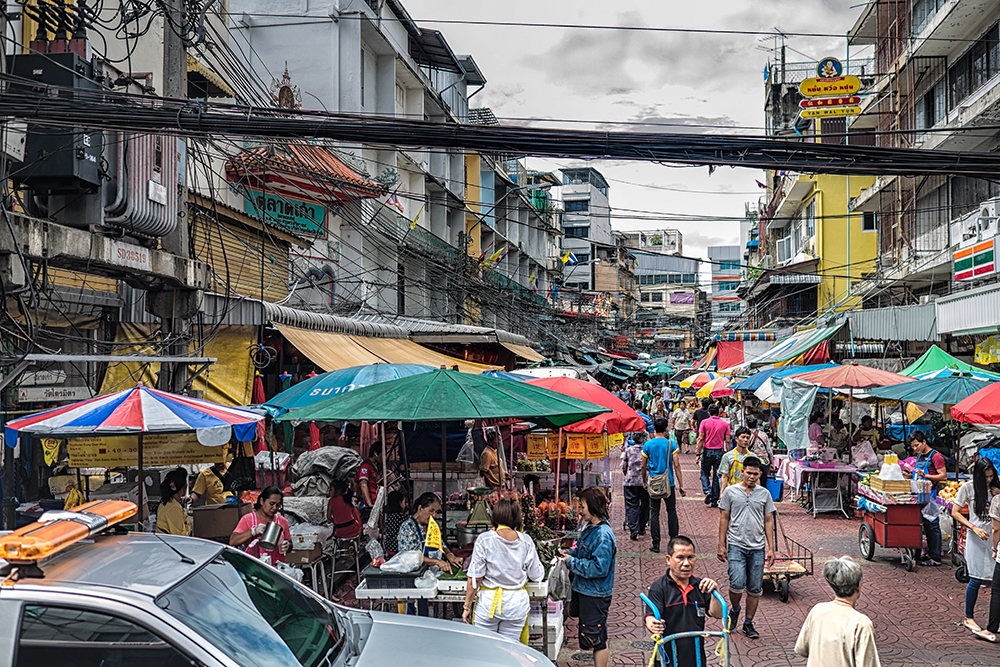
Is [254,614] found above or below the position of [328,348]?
below

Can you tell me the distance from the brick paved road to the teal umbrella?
2349 mm

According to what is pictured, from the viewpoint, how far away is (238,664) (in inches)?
143

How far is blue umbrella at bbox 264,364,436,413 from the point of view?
10172 mm

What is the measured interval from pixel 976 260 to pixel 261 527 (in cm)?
1478

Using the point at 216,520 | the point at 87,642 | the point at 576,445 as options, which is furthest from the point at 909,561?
the point at 87,642

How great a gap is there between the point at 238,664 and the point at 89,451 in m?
6.23

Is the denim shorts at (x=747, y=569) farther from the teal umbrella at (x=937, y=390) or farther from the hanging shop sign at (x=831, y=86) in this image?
the hanging shop sign at (x=831, y=86)

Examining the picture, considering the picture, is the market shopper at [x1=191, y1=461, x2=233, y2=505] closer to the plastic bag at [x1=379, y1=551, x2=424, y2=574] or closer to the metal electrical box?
the metal electrical box

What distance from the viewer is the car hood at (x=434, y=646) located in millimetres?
4402

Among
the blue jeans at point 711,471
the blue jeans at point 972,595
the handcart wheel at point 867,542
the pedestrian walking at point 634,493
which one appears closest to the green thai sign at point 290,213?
the pedestrian walking at point 634,493

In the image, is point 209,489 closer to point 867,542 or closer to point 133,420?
→ point 133,420

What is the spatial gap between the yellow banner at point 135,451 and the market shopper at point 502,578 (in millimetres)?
4339

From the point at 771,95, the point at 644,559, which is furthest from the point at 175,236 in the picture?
the point at 771,95

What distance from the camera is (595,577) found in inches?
255
